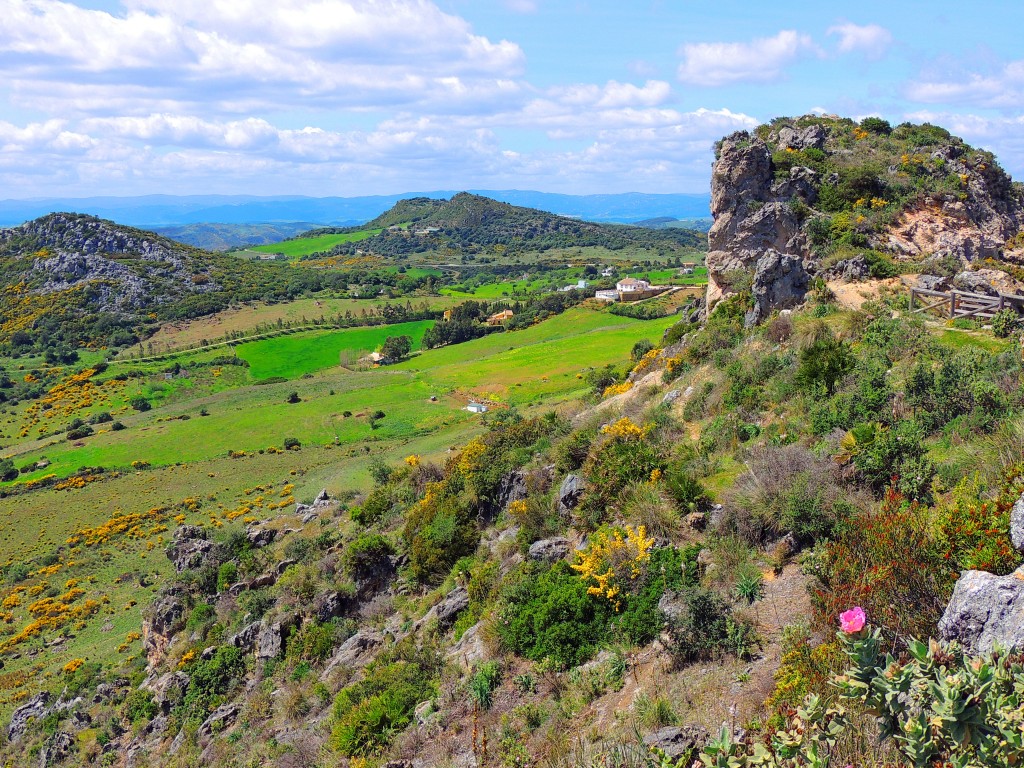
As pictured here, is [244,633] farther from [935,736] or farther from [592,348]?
[592,348]

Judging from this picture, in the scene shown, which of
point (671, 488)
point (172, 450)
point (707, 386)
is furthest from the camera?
point (172, 450)

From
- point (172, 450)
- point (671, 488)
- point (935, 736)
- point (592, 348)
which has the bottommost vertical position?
point (172, 450)

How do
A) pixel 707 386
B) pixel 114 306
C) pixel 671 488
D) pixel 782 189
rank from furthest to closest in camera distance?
1. pixel 114 306
2. pixel 782 189
3. pixel 707 386
4. pixel 671 488

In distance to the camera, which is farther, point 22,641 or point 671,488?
point 22,641

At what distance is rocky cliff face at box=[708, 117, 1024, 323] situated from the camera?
70.2 ft

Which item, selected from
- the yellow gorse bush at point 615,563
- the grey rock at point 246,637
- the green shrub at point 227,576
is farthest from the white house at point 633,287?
the yellow gorse bush at point 615,563

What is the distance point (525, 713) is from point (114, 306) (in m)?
136

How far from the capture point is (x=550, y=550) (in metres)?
11.4

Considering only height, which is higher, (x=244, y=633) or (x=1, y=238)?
(x=1, y=238)

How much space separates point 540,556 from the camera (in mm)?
11391

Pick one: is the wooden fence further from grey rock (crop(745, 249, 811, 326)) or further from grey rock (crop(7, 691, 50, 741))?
grey rock (crop(7, 691, 50, 741))

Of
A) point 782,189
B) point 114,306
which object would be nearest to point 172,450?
point 782,189

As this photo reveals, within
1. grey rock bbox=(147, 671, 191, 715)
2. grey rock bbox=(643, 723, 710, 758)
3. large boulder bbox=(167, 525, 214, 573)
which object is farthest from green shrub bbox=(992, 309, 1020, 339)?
large boulder bbox=(167, 525, 214, 573)

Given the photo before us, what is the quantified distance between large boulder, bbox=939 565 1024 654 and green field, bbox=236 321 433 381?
267 feet
